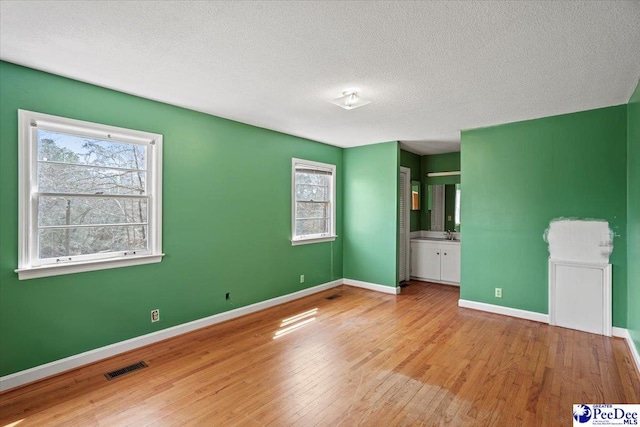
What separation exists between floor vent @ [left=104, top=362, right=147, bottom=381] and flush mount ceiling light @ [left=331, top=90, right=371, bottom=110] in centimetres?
314

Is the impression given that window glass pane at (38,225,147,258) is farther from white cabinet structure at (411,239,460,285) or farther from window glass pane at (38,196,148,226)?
white cabinet structure at (411,239,460,285)

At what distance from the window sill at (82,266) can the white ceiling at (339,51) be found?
1.66m

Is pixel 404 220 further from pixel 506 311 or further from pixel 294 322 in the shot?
pixel 294 322

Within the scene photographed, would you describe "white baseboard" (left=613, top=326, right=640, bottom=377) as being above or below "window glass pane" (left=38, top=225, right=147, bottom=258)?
below

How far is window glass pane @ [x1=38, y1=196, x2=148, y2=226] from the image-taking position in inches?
108

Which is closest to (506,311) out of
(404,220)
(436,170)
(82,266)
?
(404,220)

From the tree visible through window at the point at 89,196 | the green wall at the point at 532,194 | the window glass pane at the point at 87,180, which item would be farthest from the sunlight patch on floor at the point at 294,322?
the green wall at the point at 532,194

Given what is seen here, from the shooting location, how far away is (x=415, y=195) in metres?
6.62

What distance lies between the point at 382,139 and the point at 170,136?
10.7 feet

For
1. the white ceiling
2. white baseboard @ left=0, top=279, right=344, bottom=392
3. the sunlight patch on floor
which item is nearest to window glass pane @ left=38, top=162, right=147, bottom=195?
the white ceiling

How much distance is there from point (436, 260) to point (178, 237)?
4673 millimetres

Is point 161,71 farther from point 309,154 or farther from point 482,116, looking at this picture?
point 482,116

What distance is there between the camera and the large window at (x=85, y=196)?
262cm

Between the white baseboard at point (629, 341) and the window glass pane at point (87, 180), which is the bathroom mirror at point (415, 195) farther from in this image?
the window glass pane at point (87, 180)
